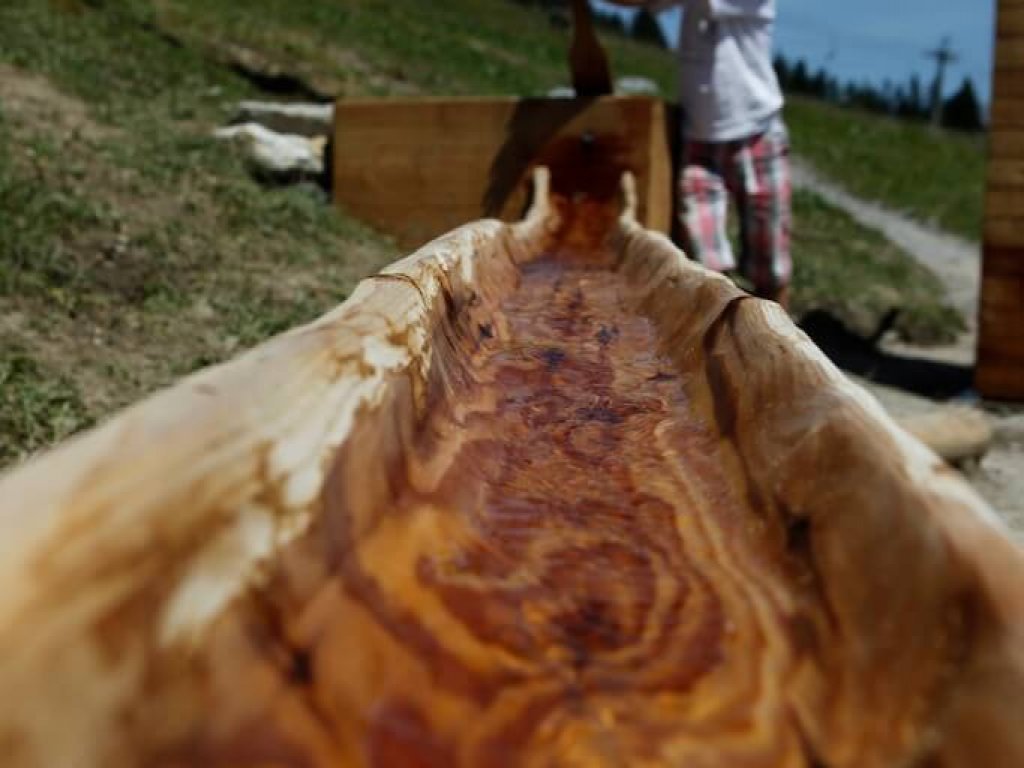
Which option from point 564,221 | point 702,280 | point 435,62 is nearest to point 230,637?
point 702,280

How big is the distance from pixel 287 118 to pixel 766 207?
3.09 meters

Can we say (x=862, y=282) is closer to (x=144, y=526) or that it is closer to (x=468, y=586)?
(x=468, y=586)

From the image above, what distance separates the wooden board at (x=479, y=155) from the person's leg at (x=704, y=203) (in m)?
0.19

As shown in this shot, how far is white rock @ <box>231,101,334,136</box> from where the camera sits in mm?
6551

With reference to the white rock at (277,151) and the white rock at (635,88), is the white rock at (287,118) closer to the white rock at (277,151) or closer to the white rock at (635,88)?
the white rock at (277,151)

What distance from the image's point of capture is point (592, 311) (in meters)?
2.88

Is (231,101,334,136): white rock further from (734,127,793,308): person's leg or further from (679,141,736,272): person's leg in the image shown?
(734,127,793,308): person's leg

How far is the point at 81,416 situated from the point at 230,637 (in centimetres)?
237

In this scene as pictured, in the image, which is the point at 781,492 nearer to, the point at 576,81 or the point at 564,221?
the point at 564,221

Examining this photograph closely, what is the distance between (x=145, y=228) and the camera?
438 centimetres

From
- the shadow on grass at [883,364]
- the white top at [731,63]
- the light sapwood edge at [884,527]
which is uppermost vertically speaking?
the white top at [731,63]

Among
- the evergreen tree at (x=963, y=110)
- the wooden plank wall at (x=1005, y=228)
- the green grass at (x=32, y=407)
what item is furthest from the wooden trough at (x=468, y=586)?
the evergreen tree at (x=963, y=110)

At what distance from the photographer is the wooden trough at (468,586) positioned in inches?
26.7

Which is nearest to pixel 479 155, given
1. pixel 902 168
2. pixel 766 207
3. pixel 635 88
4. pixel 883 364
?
pixel 766 207
